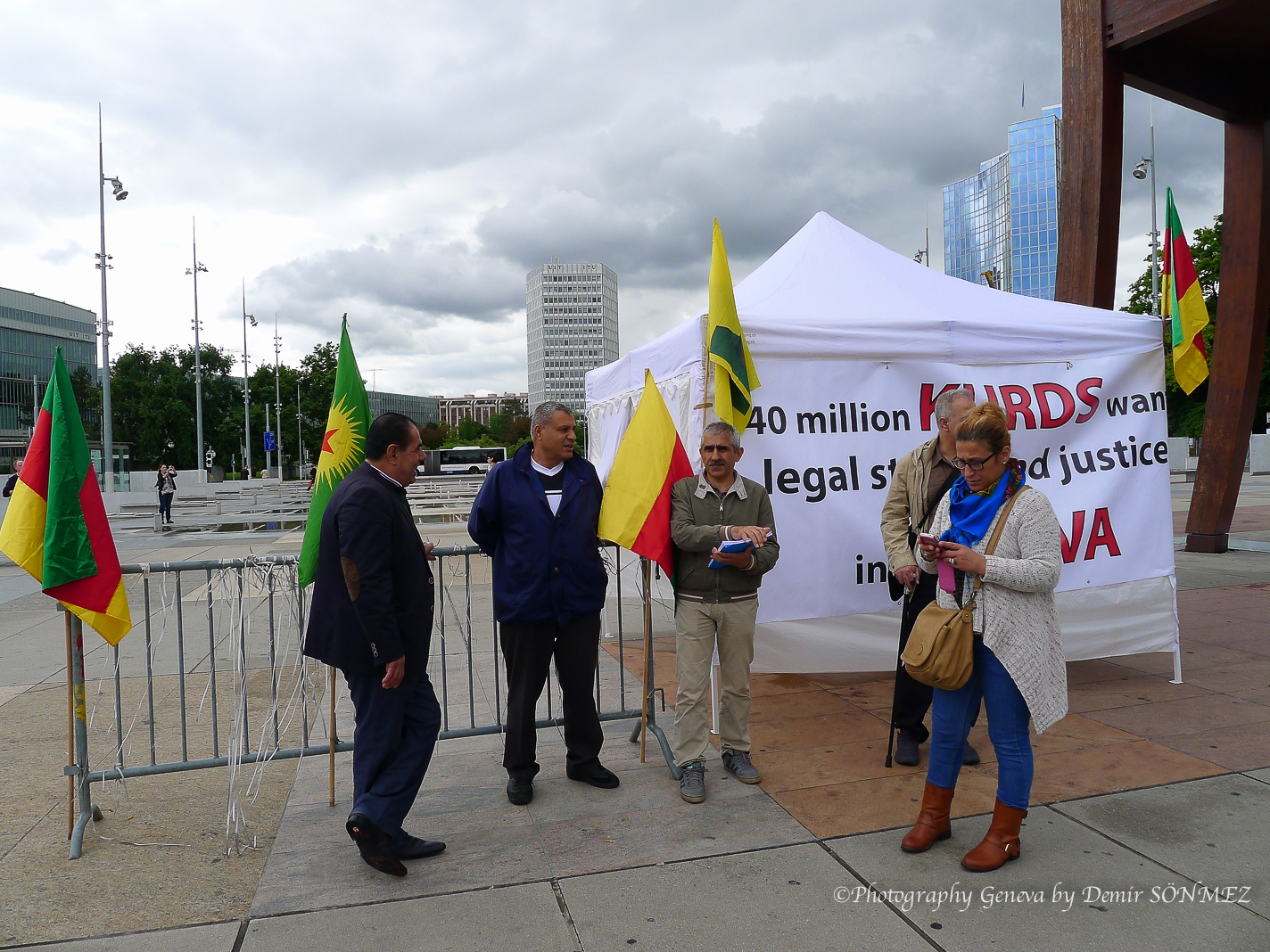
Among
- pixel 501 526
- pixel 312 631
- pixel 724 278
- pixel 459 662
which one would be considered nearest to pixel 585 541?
pixel 501 526

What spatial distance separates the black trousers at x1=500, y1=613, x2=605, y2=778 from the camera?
4215mm

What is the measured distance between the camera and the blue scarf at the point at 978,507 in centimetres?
334

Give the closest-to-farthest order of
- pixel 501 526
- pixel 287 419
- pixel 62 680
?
pixel 501 526
pixel 62 680
pixel 287 419

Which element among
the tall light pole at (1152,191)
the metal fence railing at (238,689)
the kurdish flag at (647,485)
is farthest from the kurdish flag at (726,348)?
the tall light pole at (1152,191)

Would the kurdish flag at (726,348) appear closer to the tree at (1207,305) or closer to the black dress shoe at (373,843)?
the black dress shoe at (373,843)

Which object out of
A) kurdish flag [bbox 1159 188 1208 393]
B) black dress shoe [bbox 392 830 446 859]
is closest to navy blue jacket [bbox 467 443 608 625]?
black dress shoe [bbox 392 830 446 859]

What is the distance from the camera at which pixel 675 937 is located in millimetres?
2953

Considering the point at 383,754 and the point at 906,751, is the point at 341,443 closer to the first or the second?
the point at 383,754

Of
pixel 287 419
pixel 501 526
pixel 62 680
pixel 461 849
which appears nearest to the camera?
pixel 461 849

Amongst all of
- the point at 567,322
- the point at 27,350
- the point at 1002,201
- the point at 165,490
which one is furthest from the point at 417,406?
the point at 165,490

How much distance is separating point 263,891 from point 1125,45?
1071 centimetres

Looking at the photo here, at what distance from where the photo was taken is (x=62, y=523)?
3.63 m

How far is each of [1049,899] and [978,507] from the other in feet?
4.79

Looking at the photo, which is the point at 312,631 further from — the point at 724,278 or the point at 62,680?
the point at 62,680
